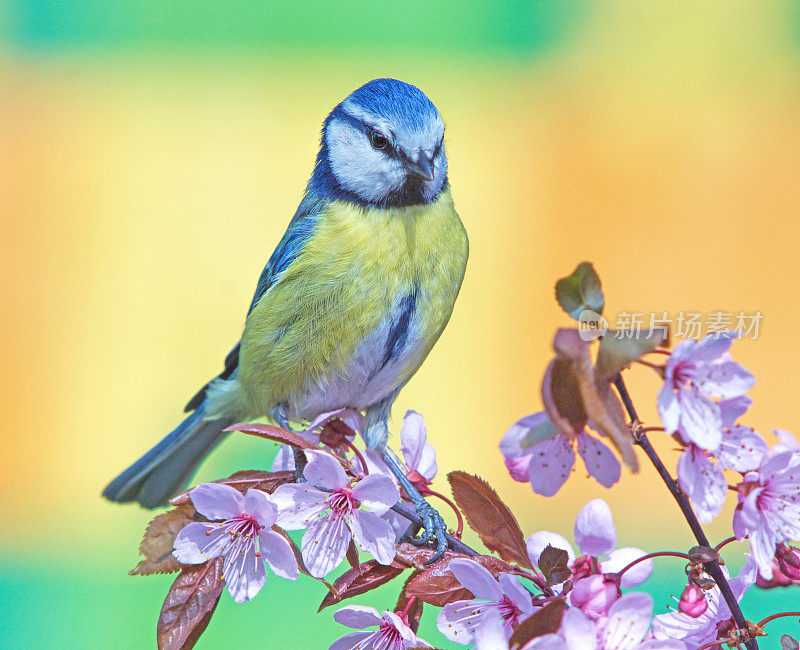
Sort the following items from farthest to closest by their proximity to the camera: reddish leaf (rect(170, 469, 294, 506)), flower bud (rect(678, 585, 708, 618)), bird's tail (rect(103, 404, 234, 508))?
bird's tail (rect(103, 404, 234, 508))
reddish leaf (rect(170, 469, 294, 506))
flower bud (rect(678, 585, 708, 618))

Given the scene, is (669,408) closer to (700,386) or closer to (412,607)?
(700,386)

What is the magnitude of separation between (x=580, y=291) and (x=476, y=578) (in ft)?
0.72

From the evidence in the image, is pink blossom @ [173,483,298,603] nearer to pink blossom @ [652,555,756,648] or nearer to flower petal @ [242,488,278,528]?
flower petal @ [242,488,278,528]

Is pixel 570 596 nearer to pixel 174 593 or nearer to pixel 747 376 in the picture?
pixel 747 376

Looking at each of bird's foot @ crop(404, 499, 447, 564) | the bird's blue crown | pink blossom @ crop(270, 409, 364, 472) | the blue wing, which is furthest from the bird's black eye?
bird's foot @ crop(404, 499, 447, 564)

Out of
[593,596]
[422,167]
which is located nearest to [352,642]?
[593,596]

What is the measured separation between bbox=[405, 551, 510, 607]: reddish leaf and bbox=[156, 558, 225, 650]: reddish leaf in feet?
0.53

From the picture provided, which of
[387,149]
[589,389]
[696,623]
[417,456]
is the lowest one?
[696,623]

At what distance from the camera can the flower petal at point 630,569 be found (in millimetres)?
603

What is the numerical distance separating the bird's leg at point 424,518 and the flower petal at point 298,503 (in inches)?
4.1

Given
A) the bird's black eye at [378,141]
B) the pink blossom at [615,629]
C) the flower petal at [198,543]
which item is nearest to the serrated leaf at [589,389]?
the pink blossom at [615,629]

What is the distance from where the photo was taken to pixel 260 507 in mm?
642

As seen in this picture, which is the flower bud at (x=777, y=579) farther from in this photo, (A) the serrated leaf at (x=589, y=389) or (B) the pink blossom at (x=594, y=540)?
(A) the serrated leaf at (x=589, y=389)

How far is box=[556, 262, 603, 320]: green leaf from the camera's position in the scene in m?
0.52
